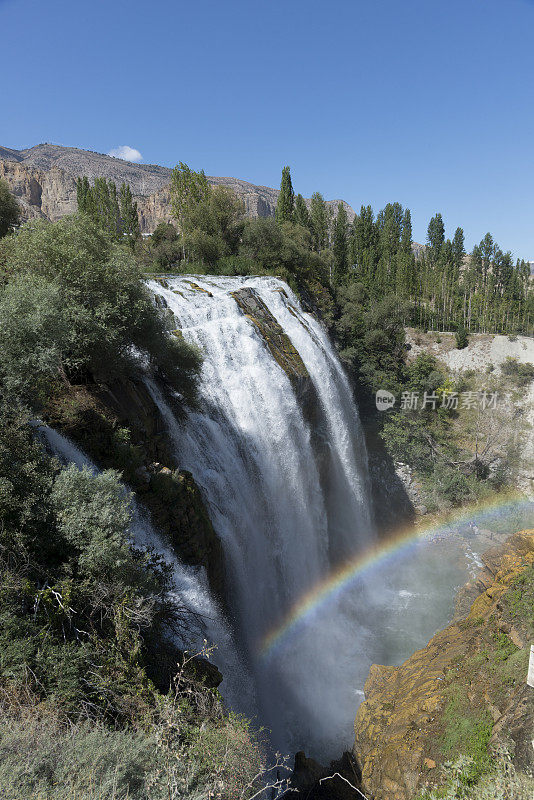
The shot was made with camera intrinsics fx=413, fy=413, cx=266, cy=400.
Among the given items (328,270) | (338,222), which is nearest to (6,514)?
(328,270)

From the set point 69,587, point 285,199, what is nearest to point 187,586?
point 69,587

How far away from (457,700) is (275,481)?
7.93m

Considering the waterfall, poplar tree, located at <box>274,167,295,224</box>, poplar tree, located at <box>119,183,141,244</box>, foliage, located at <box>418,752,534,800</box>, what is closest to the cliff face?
foliage, located at <box>418,752,534,800</box>

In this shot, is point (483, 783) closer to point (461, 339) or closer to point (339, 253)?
point (461, 339)

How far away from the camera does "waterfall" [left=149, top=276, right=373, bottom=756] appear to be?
451 inches

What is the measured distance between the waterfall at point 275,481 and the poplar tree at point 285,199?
75.7ft

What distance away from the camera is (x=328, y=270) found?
4191cm

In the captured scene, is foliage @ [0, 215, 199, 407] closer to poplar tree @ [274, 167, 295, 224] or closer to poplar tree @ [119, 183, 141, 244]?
poplar tree @ [274, 167, 295, 224]

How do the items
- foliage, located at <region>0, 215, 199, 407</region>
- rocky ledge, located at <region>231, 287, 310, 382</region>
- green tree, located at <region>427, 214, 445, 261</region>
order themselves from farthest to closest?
1. green tree, located at <region>427, 214, 445, 261</region>
2. rocky ledge, located at <region>231, 287, 310, 382</region>
3. foliage, located at <region>0, 215, 199, 407</region>

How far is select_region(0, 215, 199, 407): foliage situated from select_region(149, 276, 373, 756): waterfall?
176 centimetres

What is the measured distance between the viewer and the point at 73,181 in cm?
10388

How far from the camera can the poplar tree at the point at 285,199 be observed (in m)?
40.0

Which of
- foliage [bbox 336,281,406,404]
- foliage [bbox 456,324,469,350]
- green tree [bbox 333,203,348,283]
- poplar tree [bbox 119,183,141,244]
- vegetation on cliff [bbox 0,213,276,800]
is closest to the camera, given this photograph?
vegetation on cliff [bbox 0,213,276,800]

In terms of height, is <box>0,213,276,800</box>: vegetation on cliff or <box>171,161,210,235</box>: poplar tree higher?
<box>171,161,210,235</box>: poplar tree
